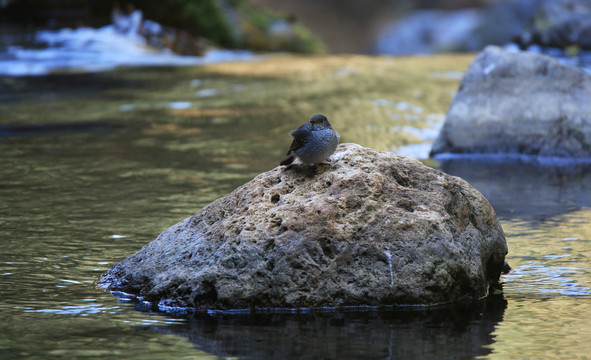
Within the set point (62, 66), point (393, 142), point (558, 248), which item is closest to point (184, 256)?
point (558, 248)

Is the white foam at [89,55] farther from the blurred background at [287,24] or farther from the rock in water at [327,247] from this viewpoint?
the rock in water at [327,247]

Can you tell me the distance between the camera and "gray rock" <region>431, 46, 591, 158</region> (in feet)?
33.1

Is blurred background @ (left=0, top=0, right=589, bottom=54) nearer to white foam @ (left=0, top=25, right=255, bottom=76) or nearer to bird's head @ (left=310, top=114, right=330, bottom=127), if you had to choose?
white foam @ (left=0, top=25, right=255, bottom=76)

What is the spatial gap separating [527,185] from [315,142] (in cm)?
438

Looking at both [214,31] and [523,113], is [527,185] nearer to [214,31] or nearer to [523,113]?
[523,113]

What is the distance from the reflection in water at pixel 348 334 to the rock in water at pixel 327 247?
0.14 metres

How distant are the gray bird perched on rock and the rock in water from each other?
0.14 metres

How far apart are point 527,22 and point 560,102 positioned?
14140 millimetres

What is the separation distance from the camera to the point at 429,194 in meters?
5.33

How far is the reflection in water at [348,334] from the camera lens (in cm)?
437

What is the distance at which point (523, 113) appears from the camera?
10188 mm

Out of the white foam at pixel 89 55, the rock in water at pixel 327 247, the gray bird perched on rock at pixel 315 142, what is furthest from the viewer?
the white foam at pixel 89 55

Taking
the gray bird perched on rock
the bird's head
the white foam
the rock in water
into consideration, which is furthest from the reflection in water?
the white foam

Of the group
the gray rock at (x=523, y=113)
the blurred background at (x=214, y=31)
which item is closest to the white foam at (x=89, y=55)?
the blurred background at (x=214, y=31)
